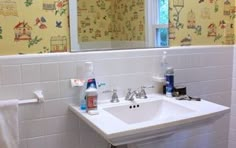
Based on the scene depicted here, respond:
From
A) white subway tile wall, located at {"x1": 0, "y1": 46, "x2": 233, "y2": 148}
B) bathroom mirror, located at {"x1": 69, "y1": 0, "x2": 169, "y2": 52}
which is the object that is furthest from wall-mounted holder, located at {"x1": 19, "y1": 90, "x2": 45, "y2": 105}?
bathroom mirror, located at {"x1": 69, "y1": 0, "x2": 169, "y2": 52}

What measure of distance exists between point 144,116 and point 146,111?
0.03 m

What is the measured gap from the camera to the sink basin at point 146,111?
5.01 feet

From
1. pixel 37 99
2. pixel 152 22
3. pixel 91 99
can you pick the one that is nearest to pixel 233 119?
pixel 152 22

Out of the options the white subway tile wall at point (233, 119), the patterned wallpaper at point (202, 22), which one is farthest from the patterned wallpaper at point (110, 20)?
the white subway tile wall at point (233, 119)

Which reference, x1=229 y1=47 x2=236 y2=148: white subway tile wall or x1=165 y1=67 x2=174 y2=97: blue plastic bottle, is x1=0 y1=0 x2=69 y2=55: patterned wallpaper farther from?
x1=229 y1=47 x2=236 y2=148: white subway tile wall

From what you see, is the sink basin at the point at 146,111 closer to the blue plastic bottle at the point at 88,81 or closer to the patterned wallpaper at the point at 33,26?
the blue plastic bottle at the point at 88,81

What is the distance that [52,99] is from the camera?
1.47 meters

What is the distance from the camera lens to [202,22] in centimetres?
195

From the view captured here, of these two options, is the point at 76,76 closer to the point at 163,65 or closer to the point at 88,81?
the point at 88,81

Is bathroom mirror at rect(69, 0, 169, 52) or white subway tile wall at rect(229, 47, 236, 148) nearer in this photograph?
bathroom mirror at rect(69, 0, 169, 52)

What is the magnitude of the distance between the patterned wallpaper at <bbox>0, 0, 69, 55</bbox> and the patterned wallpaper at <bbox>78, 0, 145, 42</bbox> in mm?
126

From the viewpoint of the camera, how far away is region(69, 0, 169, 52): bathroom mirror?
1548 millimetres

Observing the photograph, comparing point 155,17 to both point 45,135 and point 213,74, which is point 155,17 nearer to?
point 213,74

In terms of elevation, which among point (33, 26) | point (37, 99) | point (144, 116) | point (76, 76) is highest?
point (33, 26)
